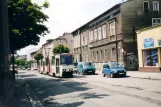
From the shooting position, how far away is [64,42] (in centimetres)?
9200

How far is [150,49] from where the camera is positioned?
30781mm

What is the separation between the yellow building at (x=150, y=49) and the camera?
2887 centimetres

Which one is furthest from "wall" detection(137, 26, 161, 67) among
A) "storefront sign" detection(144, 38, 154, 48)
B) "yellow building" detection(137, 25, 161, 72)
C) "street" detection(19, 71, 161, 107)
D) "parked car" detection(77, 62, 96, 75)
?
"street" detection(19, 71, 161, 107)

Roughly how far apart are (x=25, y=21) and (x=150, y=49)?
16638mm

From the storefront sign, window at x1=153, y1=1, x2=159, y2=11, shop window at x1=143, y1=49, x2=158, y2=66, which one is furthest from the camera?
window at x1=153, y1=1, x2=159, y2=11

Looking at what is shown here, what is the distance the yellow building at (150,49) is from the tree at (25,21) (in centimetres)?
1272

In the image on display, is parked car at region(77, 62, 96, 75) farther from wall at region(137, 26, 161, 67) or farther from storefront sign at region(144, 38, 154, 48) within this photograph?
storefront sign at region(144, 38, 154, 48)

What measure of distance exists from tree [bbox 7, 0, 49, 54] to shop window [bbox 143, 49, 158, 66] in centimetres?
1325

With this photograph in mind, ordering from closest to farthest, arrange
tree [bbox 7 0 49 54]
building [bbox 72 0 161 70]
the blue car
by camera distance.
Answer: tree [bbox 7 0 49 54], the blue car, building [bbox 72 0 161 70]

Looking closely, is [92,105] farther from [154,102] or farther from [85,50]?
[85,50]

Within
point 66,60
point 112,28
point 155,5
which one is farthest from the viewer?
point 112,28

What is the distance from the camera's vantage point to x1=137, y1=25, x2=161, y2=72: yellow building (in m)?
28.9

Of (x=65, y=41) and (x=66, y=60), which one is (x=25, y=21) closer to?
(x=66, y=60)

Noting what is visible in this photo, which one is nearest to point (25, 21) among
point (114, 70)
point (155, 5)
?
point (114, 70)
